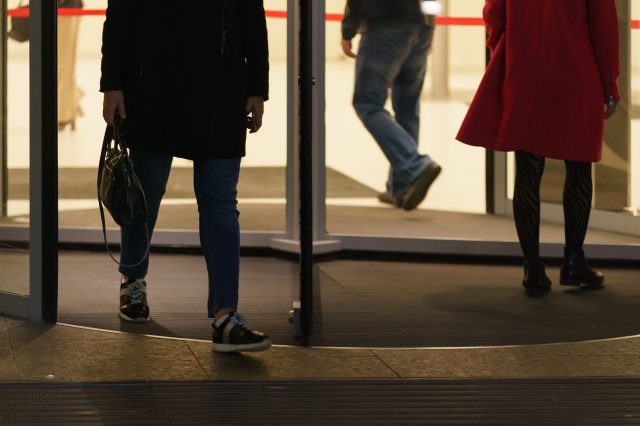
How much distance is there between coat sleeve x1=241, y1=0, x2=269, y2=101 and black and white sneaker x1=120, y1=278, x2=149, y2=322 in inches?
36.5

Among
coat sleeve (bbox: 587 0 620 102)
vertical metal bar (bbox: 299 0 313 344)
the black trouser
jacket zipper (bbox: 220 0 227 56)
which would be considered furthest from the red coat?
jacket zipper (bbox: 220 0 227 56)

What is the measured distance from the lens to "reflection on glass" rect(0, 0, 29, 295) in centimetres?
541

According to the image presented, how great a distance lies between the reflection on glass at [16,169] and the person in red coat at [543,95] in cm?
184

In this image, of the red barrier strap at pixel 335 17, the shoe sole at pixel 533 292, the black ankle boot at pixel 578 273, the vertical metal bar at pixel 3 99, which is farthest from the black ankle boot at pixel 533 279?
the vertical metal bar at pixel 3 99

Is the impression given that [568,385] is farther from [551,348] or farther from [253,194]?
[253,194]

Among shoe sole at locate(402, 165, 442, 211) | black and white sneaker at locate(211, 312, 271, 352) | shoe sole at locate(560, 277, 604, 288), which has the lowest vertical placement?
shoe sole at locate(560, 277, 604, 288)

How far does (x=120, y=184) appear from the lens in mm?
4914

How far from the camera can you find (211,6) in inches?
193

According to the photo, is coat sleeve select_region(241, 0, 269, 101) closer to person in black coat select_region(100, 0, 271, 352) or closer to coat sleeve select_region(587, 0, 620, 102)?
person in black coat select_region(100, 0, 271, 352)

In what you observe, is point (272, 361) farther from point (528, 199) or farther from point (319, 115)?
point (319, 115)

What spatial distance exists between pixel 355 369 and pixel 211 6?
131 cm

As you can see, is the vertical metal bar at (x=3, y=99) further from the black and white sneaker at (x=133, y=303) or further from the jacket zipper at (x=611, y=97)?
the jacket zipper at (x=611, y=97)

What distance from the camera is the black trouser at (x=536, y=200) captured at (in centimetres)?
618

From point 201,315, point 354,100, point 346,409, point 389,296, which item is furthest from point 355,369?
point 354,100
